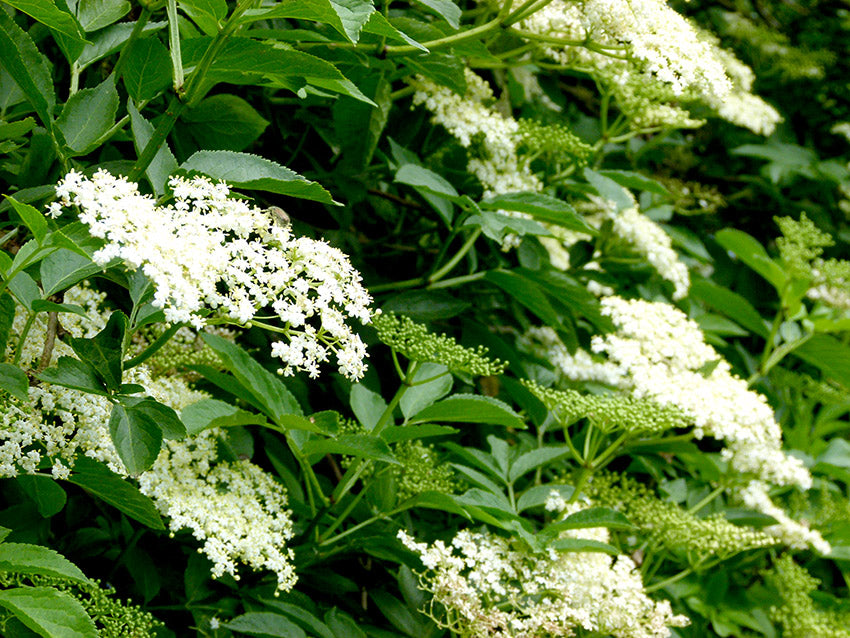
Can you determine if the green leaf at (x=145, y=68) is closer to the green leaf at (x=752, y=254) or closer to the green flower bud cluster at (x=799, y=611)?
the green flower bud cluster at (x=799, y=611)

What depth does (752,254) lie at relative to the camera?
301cm

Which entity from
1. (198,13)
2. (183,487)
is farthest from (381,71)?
(183,487)

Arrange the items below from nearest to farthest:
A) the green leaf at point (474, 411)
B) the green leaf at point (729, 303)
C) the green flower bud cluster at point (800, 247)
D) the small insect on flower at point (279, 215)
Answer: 1. the small insect on flower at point (279, 215)
2. the green leaf at point (474, 411)
3. the green flower bud cluster at point (800, 247)
4. the green leaf at point (729, 303)

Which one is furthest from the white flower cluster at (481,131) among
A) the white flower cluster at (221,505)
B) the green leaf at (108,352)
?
the green leaf at (108,352)

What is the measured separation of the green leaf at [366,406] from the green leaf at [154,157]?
0.58 meters

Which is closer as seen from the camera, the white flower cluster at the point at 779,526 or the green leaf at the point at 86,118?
the green leaf at the point at 86,118

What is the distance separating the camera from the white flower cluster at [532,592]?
1453 mm

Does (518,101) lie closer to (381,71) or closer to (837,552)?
(381,71)

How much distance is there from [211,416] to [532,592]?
0.64 meters

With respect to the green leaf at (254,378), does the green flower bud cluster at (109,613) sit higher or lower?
lower

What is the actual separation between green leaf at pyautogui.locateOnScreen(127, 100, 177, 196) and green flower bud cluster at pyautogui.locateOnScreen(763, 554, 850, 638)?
1.99 m

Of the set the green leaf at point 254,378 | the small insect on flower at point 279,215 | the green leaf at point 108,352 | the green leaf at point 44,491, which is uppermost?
the small insect on flower at point 279,215

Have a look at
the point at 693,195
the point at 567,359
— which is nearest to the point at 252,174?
the point at 567,359

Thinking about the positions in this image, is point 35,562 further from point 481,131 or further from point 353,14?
point 481,131
